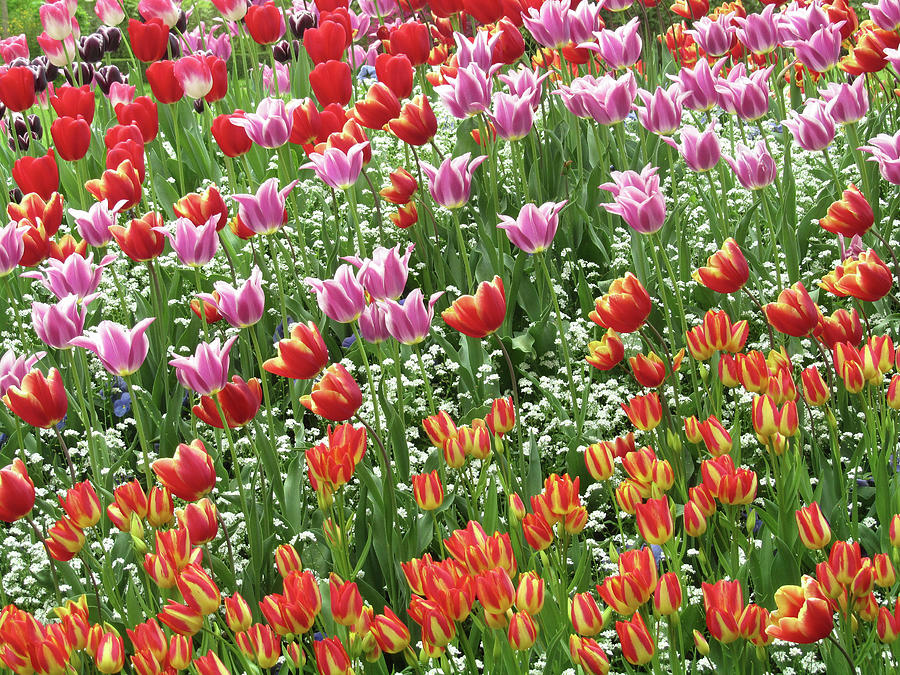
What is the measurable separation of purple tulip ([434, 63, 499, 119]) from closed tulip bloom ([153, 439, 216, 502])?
1.73 m

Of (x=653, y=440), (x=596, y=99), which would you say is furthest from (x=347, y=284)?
(x=596, y=99)

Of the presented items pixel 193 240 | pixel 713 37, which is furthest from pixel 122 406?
pixel 713 37

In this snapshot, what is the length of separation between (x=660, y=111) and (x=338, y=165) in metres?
1.08

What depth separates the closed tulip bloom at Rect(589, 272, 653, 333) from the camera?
2.21m

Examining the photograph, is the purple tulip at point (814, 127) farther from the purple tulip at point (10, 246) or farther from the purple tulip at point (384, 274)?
the purple tulip at point (10, 246)

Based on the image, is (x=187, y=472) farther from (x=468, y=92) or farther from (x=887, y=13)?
(x=887, y=13)

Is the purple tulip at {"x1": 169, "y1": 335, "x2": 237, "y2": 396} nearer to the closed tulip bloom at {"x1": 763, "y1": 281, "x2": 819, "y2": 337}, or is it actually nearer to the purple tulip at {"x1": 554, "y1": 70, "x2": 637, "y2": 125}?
the closed tulip bloom at {"x1": 763, "y1": 281, "x2": 819, "y2": 337}

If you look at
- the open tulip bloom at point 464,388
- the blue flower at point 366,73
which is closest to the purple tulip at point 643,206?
the open tulip bloom at point 464,388

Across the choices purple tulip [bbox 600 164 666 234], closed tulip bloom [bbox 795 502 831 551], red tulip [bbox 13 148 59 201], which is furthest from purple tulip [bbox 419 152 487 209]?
closed tulip bloom [bbox 795 502 831 551]

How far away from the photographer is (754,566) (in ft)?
7.19

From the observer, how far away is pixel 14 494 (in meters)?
2.03

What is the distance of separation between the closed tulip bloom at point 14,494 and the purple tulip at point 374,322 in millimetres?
812

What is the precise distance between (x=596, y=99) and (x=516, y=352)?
0.89 m

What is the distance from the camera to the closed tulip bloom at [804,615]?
1.46m
